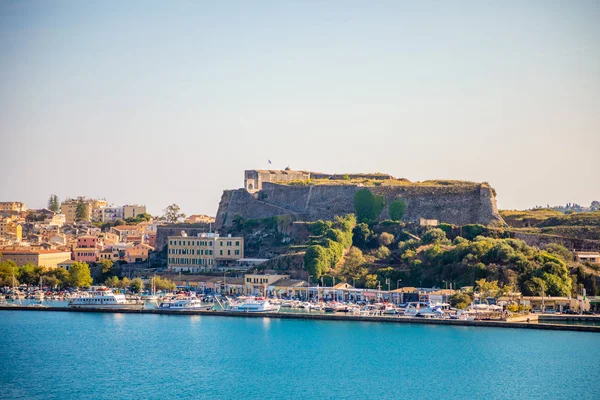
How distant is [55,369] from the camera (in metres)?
38.3

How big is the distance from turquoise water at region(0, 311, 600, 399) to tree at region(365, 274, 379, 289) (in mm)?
6660

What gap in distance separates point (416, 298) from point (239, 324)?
32.3 ft

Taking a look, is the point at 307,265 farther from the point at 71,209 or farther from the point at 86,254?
the point at 71,209

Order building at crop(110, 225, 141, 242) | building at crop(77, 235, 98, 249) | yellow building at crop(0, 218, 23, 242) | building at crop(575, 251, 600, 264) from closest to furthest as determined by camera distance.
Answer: building at crop(575, 251, 600, 264) → building at crop(77, 235, 98, 249) → yellow building at crop(0, 218, 23, 242) → building at crop(110, 225, 141, 242)

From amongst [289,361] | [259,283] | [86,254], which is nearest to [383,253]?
[259,283]

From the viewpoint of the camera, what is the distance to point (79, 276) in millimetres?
63688

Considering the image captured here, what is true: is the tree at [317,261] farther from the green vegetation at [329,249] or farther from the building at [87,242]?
the building at [87,242]

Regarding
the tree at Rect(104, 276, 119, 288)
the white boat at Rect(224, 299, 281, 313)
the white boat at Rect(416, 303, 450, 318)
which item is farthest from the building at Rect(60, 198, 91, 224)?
the white boat at Rect(416, 303, 450, 318)

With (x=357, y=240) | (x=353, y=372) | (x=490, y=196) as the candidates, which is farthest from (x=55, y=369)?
(x=490, y=196)

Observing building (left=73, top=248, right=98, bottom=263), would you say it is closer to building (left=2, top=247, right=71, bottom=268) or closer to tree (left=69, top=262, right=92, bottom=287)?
building (left=2, top=247, right=71, bottom=268)

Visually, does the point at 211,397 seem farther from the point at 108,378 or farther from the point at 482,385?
the point at 482,385

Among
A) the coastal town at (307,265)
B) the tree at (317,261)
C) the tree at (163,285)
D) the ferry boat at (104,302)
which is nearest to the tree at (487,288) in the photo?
the coastal town at (307,265)

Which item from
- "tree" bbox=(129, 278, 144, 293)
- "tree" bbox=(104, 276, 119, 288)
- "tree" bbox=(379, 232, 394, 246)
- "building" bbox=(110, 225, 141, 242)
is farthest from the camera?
"building" bbox=(110, 225, 141, 242)

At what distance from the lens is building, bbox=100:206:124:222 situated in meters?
111
